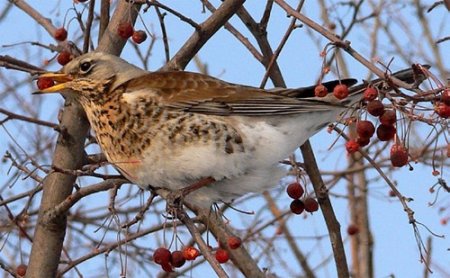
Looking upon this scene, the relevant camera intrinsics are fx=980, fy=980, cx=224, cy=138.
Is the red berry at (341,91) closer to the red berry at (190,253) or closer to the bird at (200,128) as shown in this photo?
the bird at (200,128)

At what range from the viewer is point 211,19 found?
169 inches

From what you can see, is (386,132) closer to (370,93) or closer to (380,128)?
(380,128)

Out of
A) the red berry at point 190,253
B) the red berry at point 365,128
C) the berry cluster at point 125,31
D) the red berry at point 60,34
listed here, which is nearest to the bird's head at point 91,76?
the berry cluster at point 125,31

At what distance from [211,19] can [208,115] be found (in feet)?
1.38

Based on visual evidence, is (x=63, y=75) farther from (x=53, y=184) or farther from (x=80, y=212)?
(x=80, y=212)

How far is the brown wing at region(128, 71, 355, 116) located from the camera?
427 cm

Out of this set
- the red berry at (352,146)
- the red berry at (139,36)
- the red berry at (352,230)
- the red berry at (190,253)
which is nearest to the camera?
the red berry at (352,146)

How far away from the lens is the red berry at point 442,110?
3.11 metres

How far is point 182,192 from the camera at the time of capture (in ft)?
13.4

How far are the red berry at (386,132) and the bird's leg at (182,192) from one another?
2.90 ft

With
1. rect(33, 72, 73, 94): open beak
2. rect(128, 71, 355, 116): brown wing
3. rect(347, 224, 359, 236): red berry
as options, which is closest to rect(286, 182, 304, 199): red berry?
rect(128, 71, 355, 116): brown wing

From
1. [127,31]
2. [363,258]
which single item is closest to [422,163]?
[363,258]

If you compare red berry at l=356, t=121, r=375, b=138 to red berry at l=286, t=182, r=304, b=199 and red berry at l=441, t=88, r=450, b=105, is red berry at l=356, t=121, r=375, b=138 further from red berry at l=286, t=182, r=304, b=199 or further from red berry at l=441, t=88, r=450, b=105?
red berry at l=286, t=182, r=304, b=199

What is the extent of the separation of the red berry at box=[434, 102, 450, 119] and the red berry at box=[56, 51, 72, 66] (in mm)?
2232
